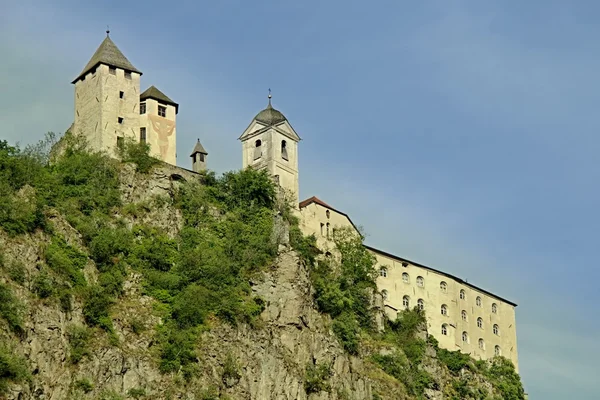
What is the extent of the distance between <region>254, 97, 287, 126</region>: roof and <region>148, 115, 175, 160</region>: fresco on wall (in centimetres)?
844

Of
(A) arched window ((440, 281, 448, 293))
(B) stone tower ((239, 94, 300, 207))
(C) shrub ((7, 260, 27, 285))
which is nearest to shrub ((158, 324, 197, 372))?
(C) shrub ((7, 260, 27, 285))

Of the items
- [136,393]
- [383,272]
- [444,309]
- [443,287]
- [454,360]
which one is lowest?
[136,393]

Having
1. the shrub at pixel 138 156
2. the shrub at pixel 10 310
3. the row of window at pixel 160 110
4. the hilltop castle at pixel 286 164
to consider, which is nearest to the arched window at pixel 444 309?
the hilltop castle at pixel 286 164

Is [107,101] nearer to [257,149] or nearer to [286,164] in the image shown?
[257,149]

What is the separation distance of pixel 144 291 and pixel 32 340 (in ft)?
32.9

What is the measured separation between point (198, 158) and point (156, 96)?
7275 millimetres

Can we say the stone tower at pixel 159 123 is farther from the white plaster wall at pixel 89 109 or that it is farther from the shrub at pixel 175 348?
the shrub at pixel 175 348

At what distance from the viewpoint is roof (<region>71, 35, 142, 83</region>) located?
90.4 metres

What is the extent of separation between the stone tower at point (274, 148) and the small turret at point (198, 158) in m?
2.84

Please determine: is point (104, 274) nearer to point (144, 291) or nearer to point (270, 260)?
point (144, 291)

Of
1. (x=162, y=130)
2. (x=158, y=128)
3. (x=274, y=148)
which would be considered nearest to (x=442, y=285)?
(x=274, y=148)

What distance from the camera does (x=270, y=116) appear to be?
98312 millimetres

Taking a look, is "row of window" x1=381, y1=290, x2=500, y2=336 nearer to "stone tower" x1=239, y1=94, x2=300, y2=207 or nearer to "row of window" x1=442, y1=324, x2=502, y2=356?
"row of window" x1=442, y1=324, x2=502, y2=356

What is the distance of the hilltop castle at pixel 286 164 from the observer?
89625mm
